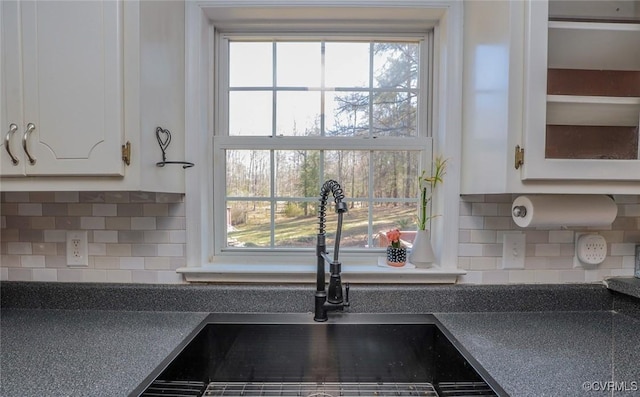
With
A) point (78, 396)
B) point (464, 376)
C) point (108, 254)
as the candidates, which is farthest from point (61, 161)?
point (464, 376)

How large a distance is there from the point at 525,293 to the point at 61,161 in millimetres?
1497

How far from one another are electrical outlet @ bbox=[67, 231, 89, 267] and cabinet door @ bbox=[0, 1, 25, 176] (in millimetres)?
332

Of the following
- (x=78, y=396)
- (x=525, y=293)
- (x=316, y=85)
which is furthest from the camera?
(x=316, y=85)

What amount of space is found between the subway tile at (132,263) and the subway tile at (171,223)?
14cm

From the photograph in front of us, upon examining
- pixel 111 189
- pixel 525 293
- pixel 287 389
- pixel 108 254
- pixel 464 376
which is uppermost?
pixel 111 189

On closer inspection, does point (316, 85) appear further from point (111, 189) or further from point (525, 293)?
point (525, 293)

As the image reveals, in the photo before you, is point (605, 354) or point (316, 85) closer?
point (605, 354)

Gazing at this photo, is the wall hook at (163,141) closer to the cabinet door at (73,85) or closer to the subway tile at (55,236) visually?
the cabinet door at (73,85)

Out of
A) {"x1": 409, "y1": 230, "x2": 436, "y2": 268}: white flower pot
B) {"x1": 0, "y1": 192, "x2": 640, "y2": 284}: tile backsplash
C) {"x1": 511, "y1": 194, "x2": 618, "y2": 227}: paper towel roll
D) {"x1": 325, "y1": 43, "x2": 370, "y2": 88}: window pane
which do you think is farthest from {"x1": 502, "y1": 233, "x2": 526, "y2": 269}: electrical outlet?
{"x1": 325, "y1": 43, "x2": 370, "y2": 88}: window pane

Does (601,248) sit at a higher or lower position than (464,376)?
higher

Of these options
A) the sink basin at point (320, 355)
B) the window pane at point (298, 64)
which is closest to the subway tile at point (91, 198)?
the sink basin at point (320, 355)

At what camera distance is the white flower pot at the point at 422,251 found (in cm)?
112

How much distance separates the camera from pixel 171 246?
1110mm

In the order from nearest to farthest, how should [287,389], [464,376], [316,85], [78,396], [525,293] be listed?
[78,396]
[464,376]
[287,389]
[525,293]
[316,85]
